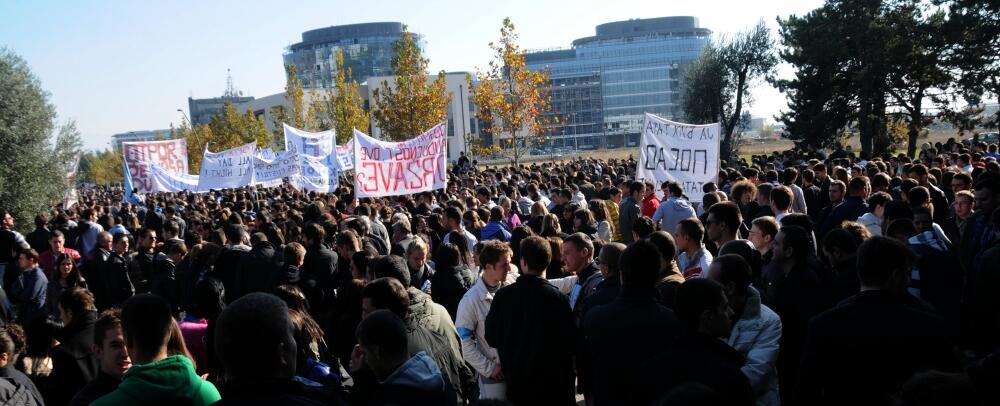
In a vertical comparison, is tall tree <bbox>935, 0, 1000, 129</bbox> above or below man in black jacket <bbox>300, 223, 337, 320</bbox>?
above

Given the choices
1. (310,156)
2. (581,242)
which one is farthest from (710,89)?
(581,242)

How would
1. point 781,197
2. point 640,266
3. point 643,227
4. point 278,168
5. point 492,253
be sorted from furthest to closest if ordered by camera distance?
point 278,168
point 781,197
point 643,227
point 492,253
point 640,266

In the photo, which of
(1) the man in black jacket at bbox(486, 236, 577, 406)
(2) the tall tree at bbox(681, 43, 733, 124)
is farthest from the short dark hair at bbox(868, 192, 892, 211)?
(2) the tall tree at bbox(681, 43, 733, 124)

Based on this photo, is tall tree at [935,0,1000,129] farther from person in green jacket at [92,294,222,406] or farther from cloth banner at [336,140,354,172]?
person in green jacket at [92,294,222,406]

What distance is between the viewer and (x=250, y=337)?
299cm

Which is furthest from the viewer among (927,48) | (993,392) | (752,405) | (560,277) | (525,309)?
(927,48)

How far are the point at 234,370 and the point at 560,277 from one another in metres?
4.23

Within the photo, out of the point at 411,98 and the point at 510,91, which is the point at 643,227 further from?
the point at 411,98

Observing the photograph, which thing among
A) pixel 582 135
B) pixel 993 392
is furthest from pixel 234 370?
pixel 582 135

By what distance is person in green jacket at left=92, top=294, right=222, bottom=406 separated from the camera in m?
3.44

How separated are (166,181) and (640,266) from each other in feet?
68.9

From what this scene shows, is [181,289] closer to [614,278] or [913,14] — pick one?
[614,278]

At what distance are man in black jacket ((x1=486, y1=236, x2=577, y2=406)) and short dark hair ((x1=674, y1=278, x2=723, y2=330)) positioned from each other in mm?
1383

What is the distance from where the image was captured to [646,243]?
461 cm
